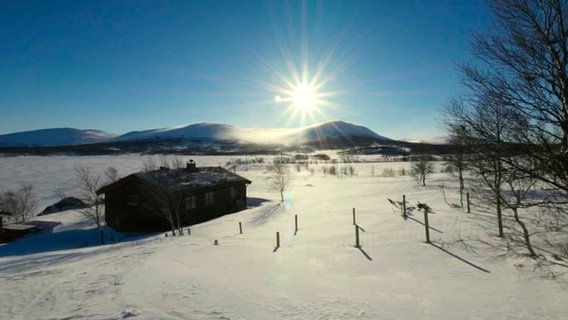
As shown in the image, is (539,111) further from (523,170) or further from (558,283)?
(558,283)

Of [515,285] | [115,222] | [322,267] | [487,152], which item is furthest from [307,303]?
[115,222]

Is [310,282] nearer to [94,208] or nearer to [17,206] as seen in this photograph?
[94,208]

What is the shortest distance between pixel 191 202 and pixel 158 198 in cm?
454

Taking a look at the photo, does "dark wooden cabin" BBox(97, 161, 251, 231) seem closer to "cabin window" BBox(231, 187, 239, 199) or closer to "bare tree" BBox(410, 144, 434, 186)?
"cabin window" BBox(231, 187, 239, 199)

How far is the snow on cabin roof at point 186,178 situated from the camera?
27.5m

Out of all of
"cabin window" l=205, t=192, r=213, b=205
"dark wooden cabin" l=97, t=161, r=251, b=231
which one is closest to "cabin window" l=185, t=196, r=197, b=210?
"dark wooden cabin" l=97, t=161, r=251, b=231

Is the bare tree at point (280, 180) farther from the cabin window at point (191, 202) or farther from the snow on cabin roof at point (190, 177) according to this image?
the cabin window at point (191, 202)

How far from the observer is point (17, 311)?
7594mm

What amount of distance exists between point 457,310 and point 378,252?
16.7ft

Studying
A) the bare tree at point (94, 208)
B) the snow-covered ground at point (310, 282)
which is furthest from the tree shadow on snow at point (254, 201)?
the snow-covered ground at point (310, 282)

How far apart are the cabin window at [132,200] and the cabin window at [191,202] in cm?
457

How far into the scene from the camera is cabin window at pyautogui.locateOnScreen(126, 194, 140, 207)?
29.6m

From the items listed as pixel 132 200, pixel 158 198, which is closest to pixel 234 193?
pixel 132 200

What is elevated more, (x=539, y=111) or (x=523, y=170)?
(x=539, y=111)
